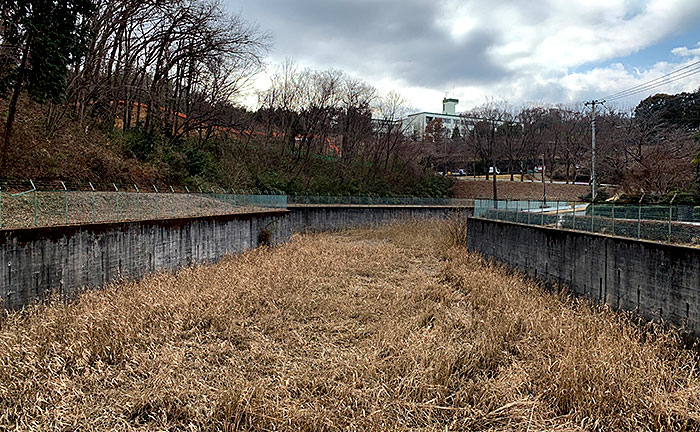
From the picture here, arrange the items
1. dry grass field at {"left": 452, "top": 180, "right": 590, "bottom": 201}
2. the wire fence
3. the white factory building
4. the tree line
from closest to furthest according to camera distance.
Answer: the wire fence → the tree line → dry grass field at {"left": 452, "top": 180, "right": 590, "bottom": 201} → the white factory building

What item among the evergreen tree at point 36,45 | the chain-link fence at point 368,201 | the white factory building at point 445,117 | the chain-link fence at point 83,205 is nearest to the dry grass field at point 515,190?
the chain-link fence at point 368,201

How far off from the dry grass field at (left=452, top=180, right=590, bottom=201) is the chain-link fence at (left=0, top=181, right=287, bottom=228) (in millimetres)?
42083

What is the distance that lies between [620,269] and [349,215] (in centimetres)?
2540

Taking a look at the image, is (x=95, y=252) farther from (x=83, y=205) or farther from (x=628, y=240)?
(x=628, y=240)

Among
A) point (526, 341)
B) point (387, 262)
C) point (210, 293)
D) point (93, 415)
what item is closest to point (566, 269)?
point (526, 341)

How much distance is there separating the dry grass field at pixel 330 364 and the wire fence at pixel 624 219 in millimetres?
2264

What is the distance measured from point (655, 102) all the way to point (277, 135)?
48.5m

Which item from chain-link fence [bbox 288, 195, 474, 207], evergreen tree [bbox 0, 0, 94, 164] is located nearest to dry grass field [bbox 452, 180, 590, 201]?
chain-link fence [bbox 288, 195, 474, 207]

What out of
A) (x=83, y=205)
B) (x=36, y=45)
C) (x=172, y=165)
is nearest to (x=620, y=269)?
(x=83, y=205)

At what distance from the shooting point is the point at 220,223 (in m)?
17.8

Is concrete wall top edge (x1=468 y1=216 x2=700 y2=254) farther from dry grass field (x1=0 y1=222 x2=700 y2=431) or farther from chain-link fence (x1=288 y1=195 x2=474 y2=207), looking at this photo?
chain-link fence (x1=288 y1=195 x2=474 y2=207)

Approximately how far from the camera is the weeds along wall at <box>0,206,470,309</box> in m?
8.87

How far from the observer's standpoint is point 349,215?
114ft

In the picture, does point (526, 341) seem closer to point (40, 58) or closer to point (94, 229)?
point (94, 229)
